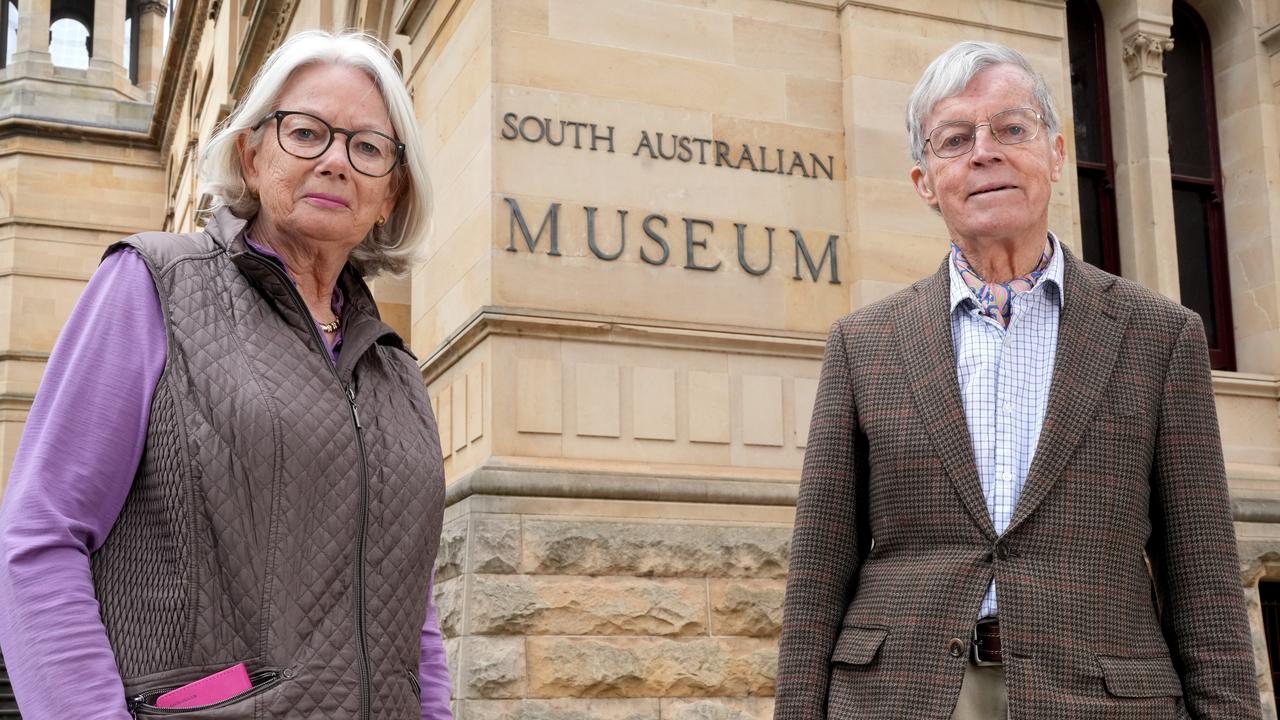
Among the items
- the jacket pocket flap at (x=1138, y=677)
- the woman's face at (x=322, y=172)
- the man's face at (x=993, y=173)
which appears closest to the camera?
the woman's face at (x=322, y=172)

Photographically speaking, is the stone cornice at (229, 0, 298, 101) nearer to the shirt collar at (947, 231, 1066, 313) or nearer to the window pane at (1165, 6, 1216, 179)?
the window pane at (1165, 6, 1216, 179)

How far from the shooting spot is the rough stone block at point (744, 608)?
812 cm

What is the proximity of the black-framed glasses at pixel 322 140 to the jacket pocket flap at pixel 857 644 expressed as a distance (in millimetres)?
1294

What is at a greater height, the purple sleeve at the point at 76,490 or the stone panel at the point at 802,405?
the stone panel at the point at 802,405

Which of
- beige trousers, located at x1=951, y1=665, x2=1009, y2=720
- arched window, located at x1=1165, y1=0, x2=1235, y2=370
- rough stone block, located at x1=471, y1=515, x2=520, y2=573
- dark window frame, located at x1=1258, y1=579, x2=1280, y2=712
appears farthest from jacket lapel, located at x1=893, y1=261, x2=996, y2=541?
arched window, located at x1=1165, y1=0, x2=1235, y2=370

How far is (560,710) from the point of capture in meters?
7.71

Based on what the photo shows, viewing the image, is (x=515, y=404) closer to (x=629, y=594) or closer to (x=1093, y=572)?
(x=629, y=594)

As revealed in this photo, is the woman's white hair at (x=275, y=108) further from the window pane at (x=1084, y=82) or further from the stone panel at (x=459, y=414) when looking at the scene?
the window pane at (x=1084, y=82)

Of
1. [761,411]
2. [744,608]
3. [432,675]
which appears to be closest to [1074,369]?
[432,675]

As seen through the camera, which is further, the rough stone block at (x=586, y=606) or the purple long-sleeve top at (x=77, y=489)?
the rough stone block at (x=586, y=606)

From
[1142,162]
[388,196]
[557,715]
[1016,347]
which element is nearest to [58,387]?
[388,196]

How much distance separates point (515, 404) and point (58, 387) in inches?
235

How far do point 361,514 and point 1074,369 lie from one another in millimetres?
1478

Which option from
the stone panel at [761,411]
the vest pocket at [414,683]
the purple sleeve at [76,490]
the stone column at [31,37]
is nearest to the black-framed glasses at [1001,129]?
the vest pocket at [414,683]
